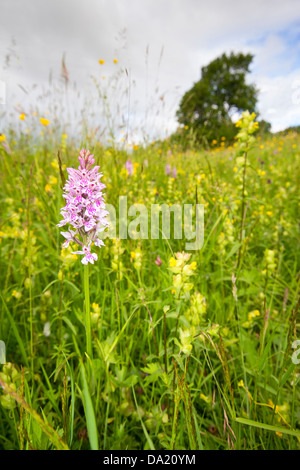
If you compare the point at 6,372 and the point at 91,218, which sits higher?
the point at 91,218

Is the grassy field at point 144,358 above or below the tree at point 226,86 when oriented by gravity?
below

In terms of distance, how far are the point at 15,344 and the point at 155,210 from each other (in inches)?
43.9

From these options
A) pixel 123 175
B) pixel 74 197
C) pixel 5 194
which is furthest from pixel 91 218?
pixel 5 194

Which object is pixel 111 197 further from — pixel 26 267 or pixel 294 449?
pixel 294 449

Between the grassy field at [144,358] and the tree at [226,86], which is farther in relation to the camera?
the tree at [226,86]

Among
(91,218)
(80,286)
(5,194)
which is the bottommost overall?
(80,286)

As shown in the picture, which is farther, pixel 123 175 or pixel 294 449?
pixel 123 175

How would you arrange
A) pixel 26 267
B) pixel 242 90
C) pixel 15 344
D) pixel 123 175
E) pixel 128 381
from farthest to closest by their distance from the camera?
pixel 242 90
pixel 123 175
pixel 26 267
pixel 15 344
pixel 128 381

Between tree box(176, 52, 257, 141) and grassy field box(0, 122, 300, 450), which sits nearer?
grassy field box(0, 122, 300, 450)

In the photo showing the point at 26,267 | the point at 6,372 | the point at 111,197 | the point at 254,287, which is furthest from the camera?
the point at 111,197

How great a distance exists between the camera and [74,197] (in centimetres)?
80

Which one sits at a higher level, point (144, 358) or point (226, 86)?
point (226, 86)

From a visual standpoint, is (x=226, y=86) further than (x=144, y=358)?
Yes

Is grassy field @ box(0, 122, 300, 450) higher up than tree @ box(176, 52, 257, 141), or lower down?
lower down
